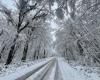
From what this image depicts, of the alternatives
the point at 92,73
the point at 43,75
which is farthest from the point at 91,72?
the point at 43,75

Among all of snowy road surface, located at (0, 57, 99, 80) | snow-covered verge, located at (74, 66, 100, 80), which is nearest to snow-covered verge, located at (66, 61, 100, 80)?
snow-covered verge, located at (74, 66, 100, 80)

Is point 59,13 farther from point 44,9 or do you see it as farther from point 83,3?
point 44,9

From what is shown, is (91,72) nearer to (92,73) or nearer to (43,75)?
(92,73)

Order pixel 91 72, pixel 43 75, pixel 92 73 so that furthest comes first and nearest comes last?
pixel 91 72
pixel 92 73
pixel 43 75

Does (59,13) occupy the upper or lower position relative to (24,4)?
lower

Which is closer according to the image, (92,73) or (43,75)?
(43,75)

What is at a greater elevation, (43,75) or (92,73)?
(43,75)

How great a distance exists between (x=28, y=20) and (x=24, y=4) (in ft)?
7.94

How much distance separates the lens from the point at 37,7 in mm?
17703

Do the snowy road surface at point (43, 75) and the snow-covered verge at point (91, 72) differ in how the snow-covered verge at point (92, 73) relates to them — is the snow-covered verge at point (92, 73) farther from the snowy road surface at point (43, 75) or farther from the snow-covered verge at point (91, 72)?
the snowy road surface at point (43, 75)

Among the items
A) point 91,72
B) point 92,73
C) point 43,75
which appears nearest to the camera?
point 43,75

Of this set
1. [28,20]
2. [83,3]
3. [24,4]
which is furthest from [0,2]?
[83,3]

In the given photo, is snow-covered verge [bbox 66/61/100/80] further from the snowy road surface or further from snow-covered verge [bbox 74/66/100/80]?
the snowy road surface

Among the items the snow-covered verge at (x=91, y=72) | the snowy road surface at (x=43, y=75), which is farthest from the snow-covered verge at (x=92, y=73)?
the snowy road surface at (x=43, y=75)
